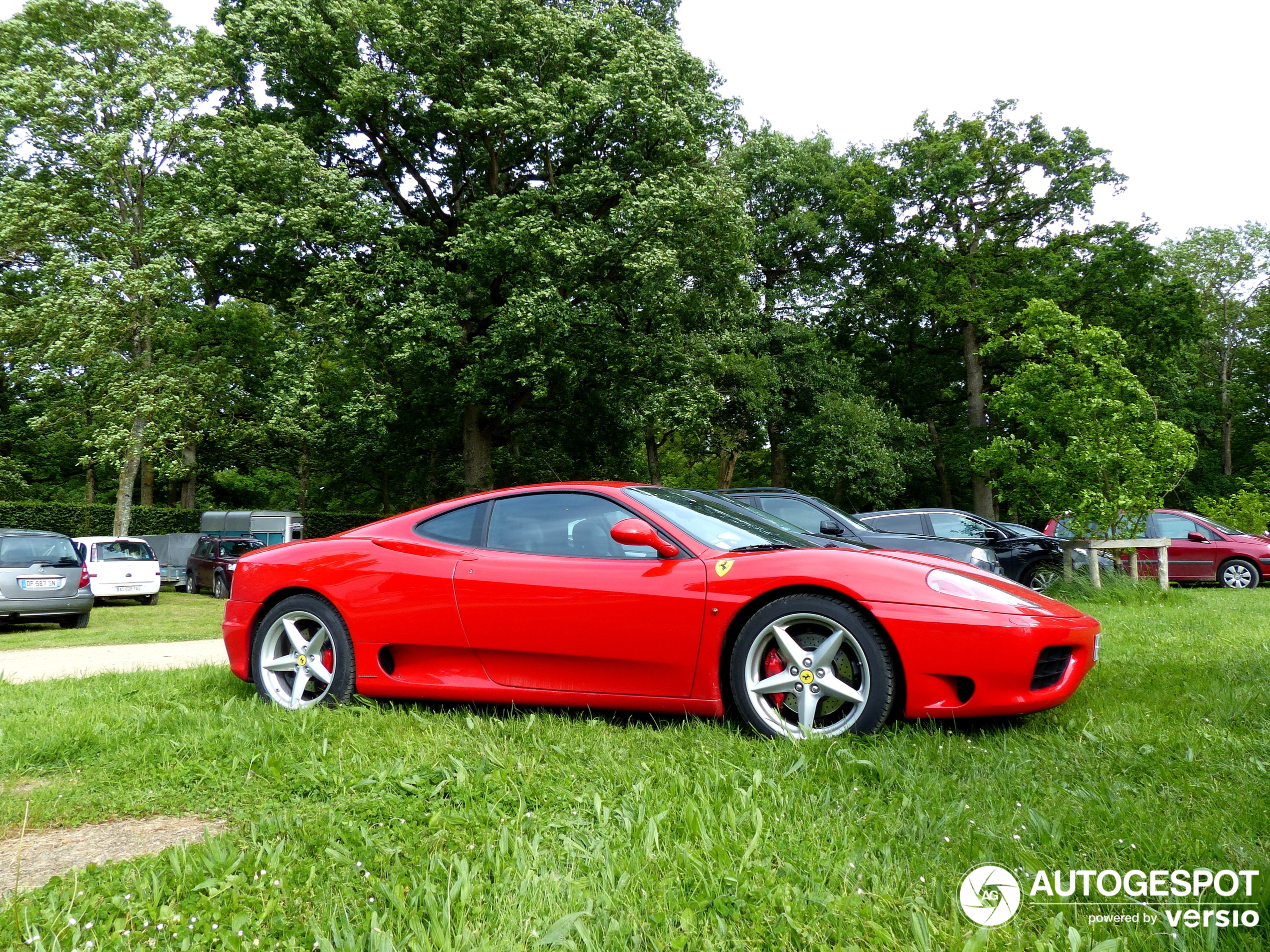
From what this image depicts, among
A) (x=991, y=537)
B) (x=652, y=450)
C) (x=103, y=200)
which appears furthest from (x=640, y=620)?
(x=103, y=200)

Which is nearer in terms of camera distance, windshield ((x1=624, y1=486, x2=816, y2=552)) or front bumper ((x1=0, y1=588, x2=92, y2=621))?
windshield ((x1=624, y1=486, x2=816, y2=552))

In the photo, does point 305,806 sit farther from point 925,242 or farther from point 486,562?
point 925,242

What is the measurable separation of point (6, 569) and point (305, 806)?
469 inches

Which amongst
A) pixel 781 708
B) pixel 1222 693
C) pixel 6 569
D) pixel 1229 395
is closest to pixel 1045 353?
pixel 1222 693

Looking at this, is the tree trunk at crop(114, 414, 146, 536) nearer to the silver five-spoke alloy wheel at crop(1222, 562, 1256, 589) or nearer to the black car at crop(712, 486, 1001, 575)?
the black car at crop(712, 486, 1001, 575)

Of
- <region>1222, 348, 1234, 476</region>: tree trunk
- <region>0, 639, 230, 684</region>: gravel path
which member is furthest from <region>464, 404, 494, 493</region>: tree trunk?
<region>1222, 348, 1234, 476</region>: tree trunk

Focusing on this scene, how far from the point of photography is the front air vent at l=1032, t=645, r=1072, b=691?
3494mm

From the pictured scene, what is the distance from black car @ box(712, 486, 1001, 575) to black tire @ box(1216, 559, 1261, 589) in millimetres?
6783

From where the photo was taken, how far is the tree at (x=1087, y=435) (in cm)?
1061

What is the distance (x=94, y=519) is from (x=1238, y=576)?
98.0ft

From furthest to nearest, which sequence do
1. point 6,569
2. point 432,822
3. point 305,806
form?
point 6,569 < point 305,806 < point 432,822

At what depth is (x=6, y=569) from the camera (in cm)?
1184

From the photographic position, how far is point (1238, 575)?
46.5ft

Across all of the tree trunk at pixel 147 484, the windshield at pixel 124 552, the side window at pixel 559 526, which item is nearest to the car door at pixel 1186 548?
the side window at pixel 559 526
